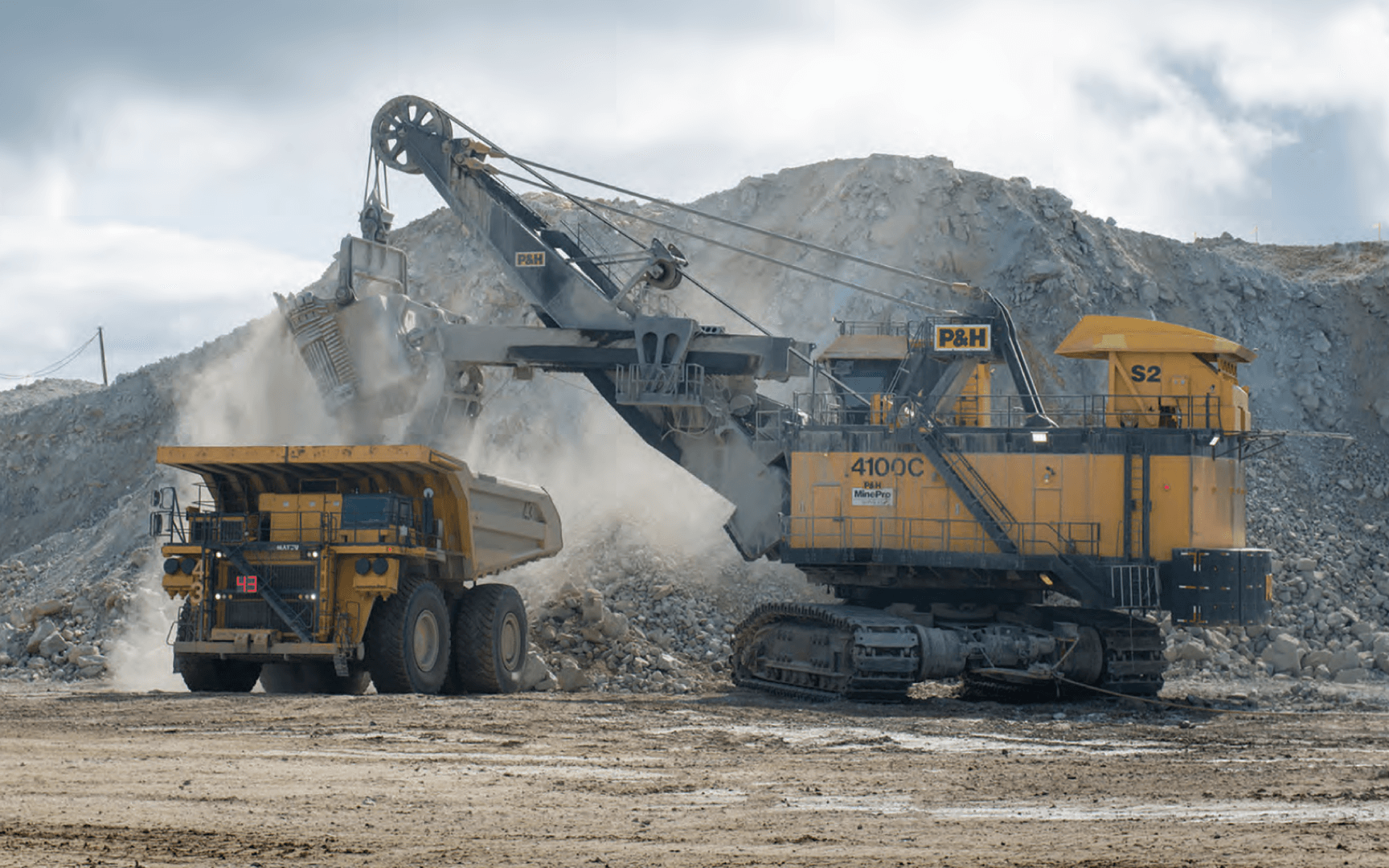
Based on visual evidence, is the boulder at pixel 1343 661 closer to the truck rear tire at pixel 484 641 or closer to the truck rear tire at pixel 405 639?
the truck rear tire at pixel 484 641

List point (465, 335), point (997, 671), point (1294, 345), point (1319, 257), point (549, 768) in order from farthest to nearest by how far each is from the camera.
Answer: point (1319, 257), point (1294, 345), point (465, 335), point (997, 671), point (549, 768)

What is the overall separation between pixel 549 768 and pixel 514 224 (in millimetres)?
12107

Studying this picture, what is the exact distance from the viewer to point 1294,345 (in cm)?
3806

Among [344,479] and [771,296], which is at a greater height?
[771,296]

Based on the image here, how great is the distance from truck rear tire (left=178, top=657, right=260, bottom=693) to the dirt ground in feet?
5.46

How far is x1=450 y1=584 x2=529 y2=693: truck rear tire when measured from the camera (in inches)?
725

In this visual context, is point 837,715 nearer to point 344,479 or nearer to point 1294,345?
point 344,479

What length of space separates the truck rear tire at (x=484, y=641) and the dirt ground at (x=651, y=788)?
2.24 metres

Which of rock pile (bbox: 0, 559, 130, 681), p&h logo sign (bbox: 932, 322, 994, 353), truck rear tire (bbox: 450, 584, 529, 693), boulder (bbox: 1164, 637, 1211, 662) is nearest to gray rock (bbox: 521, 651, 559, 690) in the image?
truck rear tire (bbox: 450, 584, 529, 693)

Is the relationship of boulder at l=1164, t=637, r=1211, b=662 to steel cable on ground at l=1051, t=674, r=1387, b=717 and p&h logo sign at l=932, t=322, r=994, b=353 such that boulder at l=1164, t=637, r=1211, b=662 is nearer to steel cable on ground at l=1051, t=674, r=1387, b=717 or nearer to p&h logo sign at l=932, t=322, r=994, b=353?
steel cable on ground at l=1051, t=674, r=1387, b=717

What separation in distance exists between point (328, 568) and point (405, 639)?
1129mm

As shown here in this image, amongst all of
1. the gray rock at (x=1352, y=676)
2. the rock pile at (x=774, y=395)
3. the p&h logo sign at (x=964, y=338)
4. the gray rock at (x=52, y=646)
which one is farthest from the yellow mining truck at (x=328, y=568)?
the gray rock at (x=1352, y=676)

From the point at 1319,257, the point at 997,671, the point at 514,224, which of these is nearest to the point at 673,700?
the point at 997,671

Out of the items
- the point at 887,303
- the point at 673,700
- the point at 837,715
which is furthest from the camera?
the point at 887,303
